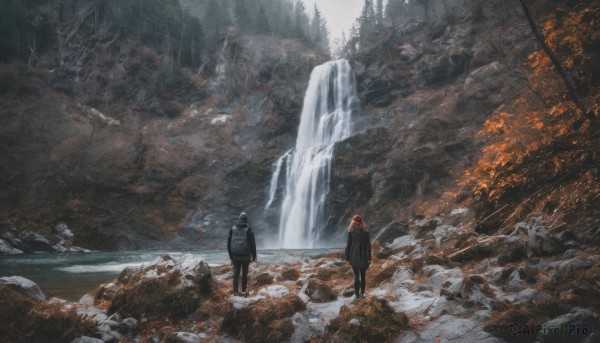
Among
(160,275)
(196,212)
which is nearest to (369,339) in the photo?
(160,275)

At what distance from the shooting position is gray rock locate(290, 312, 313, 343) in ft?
17.1

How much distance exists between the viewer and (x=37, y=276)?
14.4m

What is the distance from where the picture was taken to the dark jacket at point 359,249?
283 inches

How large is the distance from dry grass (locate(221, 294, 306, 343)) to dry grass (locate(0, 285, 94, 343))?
196cm

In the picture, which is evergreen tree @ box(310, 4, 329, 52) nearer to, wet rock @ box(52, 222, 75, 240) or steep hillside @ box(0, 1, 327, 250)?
steep hillside @ box(0, 1, 327, 250)

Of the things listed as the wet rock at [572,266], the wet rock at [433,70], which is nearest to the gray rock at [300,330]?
the wet rock at [572,266]

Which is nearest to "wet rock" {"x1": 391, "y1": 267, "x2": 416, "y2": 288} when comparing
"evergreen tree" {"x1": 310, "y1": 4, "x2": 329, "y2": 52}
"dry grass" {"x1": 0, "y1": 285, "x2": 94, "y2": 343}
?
"dry grass" {"x1": 0, "y1": 285, "x2": 94, "y2": 343}

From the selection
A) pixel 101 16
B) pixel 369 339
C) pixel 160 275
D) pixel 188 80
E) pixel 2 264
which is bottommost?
pixel 2 264

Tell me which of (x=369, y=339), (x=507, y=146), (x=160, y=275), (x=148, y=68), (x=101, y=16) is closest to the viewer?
(x=369, y=339)

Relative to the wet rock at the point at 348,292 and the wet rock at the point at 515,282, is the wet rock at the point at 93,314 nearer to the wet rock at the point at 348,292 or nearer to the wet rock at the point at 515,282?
the wet rock at the point at 348,292

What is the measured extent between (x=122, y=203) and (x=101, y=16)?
3482 centimetres

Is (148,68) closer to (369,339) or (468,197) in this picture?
(468,197)

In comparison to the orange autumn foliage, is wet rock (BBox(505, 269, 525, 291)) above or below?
below

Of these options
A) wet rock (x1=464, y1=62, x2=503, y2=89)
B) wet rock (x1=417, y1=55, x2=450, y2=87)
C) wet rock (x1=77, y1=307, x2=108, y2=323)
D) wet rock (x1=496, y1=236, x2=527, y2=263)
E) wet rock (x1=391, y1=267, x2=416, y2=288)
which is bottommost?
wet rock (x1=77, y1=307, x2=108, y2=323)
